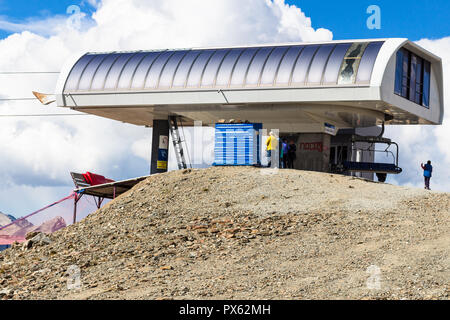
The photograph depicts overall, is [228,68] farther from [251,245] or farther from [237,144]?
[251,245]

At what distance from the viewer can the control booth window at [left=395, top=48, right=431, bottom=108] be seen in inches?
1334

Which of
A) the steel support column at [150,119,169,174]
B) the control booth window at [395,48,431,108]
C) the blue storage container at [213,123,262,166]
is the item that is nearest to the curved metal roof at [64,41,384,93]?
the control booth window at [395,48,431,108]

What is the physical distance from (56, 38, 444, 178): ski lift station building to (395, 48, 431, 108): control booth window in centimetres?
5

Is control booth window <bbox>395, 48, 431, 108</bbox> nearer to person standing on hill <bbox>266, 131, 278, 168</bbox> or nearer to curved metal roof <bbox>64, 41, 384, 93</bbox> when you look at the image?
curved metal roof <bbox>64, 41, 384, 93</bbox>

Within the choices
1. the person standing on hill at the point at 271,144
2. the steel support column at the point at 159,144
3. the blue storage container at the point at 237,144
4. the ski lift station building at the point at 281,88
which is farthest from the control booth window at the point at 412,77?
the steel support column at the point at 159,144

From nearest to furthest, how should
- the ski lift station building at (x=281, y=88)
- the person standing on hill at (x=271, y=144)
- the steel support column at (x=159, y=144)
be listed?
the person standing on hill at (x=271, y=144) < the ski lift station building at (x=281, y=88) < the steel support column at (x=159, y=144)

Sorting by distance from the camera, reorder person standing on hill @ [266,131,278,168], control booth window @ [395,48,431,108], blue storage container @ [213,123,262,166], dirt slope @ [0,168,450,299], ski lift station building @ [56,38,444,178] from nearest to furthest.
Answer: dirt slope @ [0,168,450,299]
blue storage container @ [213,123,262,166]
person standing on hill @ [266,131,278,168]
ski lift station building @ [56,38,444,178]
control booth window @ [395,48,431,108]

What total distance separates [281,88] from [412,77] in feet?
24.8

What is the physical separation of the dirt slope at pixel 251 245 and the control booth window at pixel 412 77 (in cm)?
911

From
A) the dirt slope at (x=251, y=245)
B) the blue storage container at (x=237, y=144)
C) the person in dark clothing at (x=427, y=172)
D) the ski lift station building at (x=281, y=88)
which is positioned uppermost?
the ski lift station building at (x=281, y=88)

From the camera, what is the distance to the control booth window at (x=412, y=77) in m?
33.9

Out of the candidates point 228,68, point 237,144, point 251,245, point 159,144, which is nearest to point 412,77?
point 228,68

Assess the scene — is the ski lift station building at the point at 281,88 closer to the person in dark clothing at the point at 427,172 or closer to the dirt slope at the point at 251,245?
the person in dark clothing at the point at 427,172

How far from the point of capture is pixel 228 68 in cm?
3488
